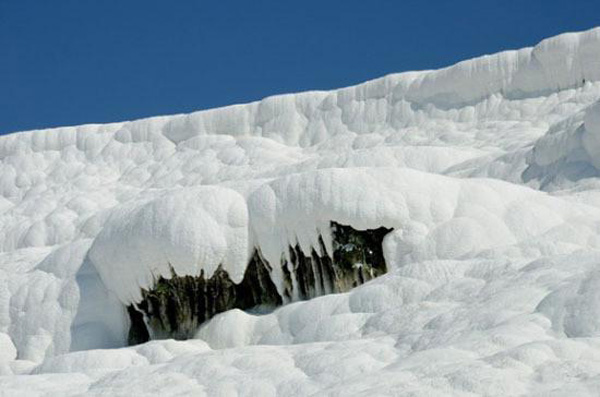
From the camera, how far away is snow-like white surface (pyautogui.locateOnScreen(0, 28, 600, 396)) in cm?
972

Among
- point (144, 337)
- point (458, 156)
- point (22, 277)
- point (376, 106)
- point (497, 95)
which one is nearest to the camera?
point (144, 337)

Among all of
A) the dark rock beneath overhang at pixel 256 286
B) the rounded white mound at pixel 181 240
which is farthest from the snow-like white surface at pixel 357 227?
the dark rock beneath overhang at pixel 256 286

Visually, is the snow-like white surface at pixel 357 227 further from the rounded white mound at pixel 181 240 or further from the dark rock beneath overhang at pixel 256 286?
the dark rock beneath overhang at pixel 256 286

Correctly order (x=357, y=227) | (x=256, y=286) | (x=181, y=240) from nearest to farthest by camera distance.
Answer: (x=357, y=227)
(x=181, y=240)
(x=256, y=286)

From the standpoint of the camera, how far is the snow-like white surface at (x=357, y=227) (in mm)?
9719

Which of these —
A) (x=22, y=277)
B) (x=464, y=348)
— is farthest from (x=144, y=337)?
(x=464, y=348)

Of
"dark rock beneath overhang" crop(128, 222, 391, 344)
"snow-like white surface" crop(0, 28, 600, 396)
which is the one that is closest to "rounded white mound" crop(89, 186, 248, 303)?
"snow-like white surface" crop(0, 28, 600, 396)

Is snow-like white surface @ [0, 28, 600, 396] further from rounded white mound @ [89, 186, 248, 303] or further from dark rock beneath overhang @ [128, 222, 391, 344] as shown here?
dark rock beneath overhang @ [128, 222, 391, 344]

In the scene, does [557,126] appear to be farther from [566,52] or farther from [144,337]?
[144,337]

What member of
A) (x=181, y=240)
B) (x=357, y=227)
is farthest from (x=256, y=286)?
(x=357, y=227)

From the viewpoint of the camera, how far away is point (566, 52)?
28.2 metres

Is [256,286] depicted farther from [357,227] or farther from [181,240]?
[357,227]

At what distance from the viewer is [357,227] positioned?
15.9m

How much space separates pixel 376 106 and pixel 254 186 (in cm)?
1469
